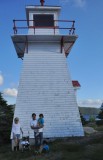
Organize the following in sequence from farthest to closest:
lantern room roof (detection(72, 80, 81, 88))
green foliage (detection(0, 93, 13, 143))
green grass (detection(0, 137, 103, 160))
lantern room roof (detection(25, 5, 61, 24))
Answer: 1. lantern room roof (detection(72, 80, 81, 88))
2. green foliage (detection(0, 93, 13, 143))
3. lantern room roof (detection(25, 5, 61, 24))
4. green grass (detection(0, 137, 103, 160))

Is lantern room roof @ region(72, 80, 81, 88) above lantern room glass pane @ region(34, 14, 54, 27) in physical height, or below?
below

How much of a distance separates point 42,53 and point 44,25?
6.29 ft

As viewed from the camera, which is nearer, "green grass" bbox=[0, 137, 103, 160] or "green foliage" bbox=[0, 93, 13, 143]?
"green grass" bbox=[0, 137, 103, 160]

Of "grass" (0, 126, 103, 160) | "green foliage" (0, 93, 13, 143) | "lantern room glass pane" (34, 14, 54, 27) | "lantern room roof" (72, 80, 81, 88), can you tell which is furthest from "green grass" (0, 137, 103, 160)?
"lantern room roof" (72, 80, 81, 88)

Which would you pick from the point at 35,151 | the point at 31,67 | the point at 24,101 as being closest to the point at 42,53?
the point at 31,67

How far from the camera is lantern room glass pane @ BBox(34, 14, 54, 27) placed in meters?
24.2

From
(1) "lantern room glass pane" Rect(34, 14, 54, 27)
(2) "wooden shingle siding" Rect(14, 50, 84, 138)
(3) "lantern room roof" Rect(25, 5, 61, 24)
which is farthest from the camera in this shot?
(1) "lantern room glass pane" Rect(34, 14, 54, 27)

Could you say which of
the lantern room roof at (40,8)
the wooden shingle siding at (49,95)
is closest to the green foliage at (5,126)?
the wooden shingle siding at (49,95)

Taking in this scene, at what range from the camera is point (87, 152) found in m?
16.5

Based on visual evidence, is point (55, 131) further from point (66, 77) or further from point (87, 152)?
point (87, 152)

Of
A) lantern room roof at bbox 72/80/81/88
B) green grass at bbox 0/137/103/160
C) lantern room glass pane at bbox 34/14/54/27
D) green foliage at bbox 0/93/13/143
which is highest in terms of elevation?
lantern room glass pane at bbox 34/14/54/27

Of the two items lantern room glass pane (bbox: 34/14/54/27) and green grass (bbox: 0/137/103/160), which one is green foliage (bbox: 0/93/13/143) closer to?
green grass (bbox: 0/137/103/160)

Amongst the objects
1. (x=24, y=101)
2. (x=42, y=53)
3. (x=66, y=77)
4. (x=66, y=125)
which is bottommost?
(x=66, y=125)

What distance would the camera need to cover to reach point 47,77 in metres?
23.4
